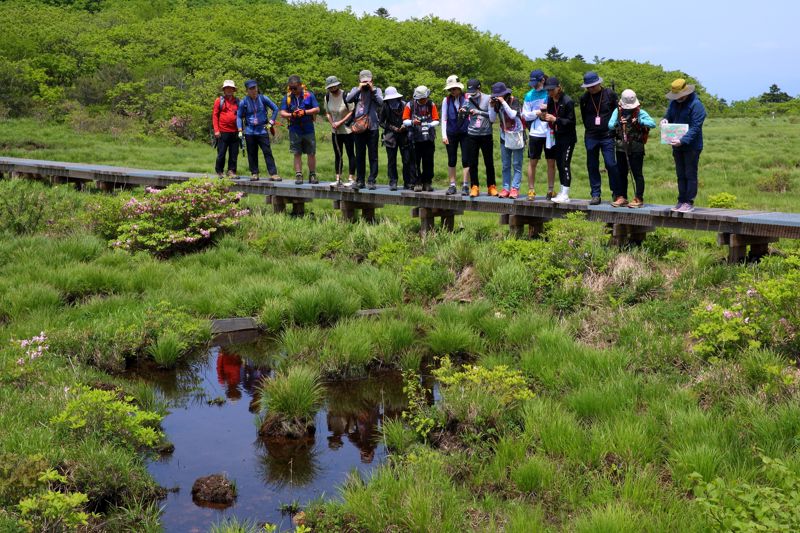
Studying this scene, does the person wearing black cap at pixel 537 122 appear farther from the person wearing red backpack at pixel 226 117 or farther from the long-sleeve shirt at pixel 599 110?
the person wearing red backpack at pixel 226 117

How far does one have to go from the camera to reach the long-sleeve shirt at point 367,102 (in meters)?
12.1

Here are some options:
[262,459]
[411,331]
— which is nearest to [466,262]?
[411,331]

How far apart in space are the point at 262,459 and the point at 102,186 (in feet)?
44.0

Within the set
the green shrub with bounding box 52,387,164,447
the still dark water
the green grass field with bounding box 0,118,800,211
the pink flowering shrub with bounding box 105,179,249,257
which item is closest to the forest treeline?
the green grass field with bounding box 0,118,800,211

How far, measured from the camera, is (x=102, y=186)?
1753cm

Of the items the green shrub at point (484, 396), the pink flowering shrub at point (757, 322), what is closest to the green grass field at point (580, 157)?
the pink flowering shrub at point (757, 322)

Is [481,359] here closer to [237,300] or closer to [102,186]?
[237,300]

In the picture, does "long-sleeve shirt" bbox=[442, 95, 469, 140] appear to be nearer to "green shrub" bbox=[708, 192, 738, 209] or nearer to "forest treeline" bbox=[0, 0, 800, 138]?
"green shrub" bbox=[708, 192, 738, 209]

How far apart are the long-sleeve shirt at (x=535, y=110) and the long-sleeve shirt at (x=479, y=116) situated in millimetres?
696

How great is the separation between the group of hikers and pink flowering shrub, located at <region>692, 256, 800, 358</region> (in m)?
2.42

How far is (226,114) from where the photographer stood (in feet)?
46.2

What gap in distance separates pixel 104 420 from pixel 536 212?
659 cm

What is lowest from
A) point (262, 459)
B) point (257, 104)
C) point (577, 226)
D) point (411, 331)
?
point (262, 459)

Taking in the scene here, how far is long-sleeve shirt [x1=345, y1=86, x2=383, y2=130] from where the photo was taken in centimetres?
1210
